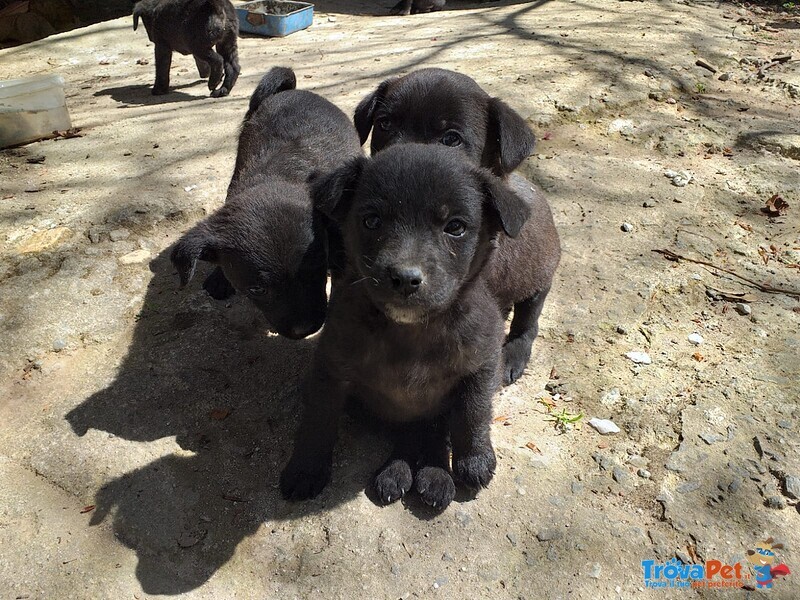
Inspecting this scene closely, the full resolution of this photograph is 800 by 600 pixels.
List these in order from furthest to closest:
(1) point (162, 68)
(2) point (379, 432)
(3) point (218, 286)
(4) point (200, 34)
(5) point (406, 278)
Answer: (1) point (162, 68), (4) point (200, 34), (3) point (218, 286), (2) point (379, 432), (5) point (406, 278)

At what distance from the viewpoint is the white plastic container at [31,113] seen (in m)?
5.94

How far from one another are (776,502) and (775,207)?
3039 mm

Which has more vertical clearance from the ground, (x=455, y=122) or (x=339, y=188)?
(x=339, y=188)

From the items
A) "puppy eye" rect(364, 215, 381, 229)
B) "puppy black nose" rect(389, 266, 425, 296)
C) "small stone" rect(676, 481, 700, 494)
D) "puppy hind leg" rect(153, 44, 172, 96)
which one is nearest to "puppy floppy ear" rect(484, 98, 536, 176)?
"puppy eye" rect(364, 215, 381, 229)

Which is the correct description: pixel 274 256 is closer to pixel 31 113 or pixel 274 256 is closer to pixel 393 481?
pixel 393 481

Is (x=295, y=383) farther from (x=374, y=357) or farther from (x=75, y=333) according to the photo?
(x=75, y=333)

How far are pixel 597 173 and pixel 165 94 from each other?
17.7ft

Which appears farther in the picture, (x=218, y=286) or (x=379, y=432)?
(x=218, y=286)

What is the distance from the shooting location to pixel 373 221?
2.58m

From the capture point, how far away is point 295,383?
147 inches

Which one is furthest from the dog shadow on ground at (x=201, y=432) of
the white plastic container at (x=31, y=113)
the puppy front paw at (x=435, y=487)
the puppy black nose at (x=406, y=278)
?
the white plastic container at (x=31, y=113)

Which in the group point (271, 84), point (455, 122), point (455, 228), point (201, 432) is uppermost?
point (455, 228)

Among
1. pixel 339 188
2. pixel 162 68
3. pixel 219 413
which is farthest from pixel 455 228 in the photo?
pixel 162 68

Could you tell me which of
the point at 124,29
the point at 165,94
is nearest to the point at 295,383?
the point at 165,94
